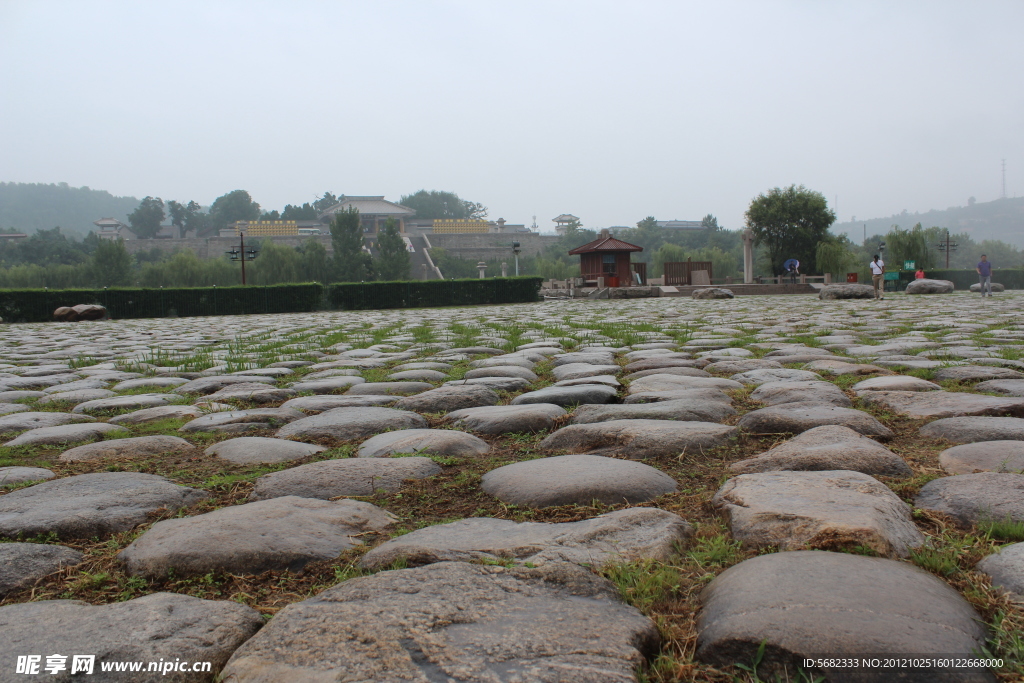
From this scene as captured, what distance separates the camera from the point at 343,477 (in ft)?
A: 6.46

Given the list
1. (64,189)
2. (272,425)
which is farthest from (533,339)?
(64,189)

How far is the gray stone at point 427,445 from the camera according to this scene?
2309 millimetres

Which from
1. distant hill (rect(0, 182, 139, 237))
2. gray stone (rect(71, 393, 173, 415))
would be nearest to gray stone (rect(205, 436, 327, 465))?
gray stone (rect(71, 393, 173, 415))

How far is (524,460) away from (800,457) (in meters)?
0.82

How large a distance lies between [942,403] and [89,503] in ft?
9.74

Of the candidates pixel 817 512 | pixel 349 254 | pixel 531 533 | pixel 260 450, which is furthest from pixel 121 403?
pixel 349 254

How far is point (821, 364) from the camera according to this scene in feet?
13.5

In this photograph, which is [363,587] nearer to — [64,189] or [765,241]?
[765,241]

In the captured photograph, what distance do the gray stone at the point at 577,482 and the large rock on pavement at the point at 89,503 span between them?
0.84m

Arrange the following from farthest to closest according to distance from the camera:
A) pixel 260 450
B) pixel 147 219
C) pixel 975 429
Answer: pixel 147 219, pixel 260 450, pixel 975 429

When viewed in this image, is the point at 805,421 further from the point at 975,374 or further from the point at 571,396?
the point at 975,374

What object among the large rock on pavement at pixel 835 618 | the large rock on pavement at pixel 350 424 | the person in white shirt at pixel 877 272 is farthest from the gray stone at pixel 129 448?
the person in white shirt at pixel 877 272

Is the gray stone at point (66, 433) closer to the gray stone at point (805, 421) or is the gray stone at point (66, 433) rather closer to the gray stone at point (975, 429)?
the gray stone at point (805, 421)

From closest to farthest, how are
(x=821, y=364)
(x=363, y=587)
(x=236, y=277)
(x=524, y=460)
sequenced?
(x=363, y=587) < (x=524, y=460) < (x=821, y=364) < (x=236, y=277)
